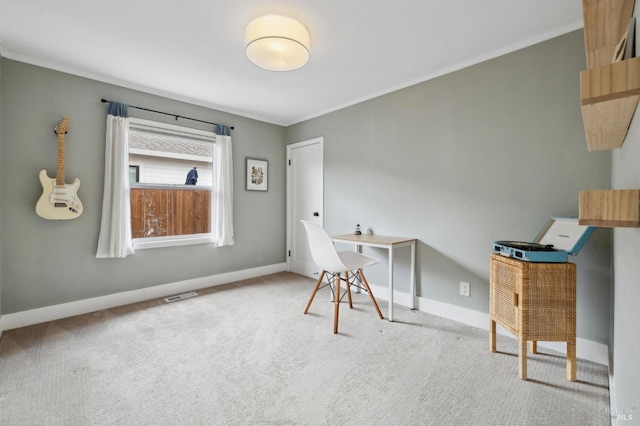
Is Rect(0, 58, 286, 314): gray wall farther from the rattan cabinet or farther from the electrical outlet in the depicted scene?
the rattan cabinet

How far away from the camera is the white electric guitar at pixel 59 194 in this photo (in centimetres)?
259

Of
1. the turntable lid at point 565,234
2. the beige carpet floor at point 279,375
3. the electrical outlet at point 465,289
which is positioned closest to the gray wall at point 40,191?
the beige carpet floor at point 279,375

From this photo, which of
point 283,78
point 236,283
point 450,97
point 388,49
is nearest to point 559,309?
point 450,97

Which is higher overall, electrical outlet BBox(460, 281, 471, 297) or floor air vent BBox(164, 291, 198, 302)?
electrical outlet BBox(460, 281, 471, 297)

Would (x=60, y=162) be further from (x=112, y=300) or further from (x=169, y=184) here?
(x=112, y=300)

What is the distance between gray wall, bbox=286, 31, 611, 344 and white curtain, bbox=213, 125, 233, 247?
1625 mm

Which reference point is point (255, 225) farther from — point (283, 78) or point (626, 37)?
point (626, 37)

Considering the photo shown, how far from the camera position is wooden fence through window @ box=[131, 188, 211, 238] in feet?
10.8

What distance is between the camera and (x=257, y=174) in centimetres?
430

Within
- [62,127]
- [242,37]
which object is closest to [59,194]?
[62,127]

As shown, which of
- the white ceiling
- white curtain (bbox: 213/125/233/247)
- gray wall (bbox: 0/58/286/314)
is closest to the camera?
the white ceiling

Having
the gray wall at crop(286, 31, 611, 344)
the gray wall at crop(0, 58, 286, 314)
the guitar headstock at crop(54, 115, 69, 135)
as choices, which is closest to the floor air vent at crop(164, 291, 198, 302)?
the gray wall at crop(0, 58, 286, 314)

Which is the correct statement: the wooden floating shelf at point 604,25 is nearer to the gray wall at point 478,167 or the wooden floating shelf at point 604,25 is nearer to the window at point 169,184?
the gray wall at point 478,167

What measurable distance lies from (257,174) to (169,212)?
1.33m
